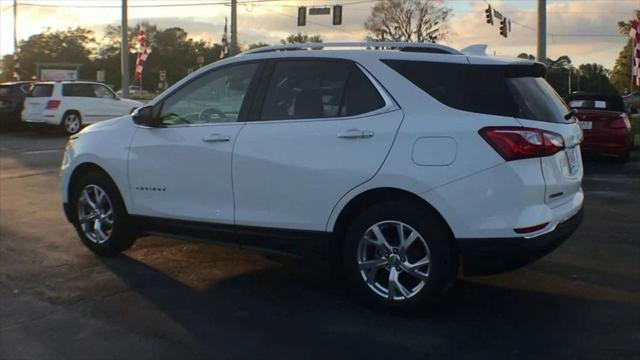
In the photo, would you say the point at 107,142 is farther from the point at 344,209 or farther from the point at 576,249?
the point at 576,249

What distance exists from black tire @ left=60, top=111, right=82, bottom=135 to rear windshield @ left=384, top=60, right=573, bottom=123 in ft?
59.4

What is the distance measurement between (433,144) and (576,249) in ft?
9.39

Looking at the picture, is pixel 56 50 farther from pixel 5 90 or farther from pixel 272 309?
pixel 272 309

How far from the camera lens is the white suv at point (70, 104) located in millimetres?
20750

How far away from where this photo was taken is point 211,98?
18.4 feet

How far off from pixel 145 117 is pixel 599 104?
10805 mm

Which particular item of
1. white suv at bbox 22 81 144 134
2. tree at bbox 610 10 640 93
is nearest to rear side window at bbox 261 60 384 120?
white suv at bbox 22 81 144 134

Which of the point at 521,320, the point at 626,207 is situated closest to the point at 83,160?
the point at 521,320

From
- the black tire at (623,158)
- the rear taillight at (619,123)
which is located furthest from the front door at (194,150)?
the black tire at (623,158)

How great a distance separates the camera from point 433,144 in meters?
4.45

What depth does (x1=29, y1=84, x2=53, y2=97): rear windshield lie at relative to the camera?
20.9 m

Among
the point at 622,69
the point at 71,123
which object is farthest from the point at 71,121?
the point at 622,69

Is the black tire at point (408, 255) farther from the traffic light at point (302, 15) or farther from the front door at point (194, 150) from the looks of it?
the traffic light at point (302, 15)

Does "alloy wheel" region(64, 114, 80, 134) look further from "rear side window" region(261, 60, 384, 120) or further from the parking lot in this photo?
"rear side window" region(261, 60, 384, 120)
